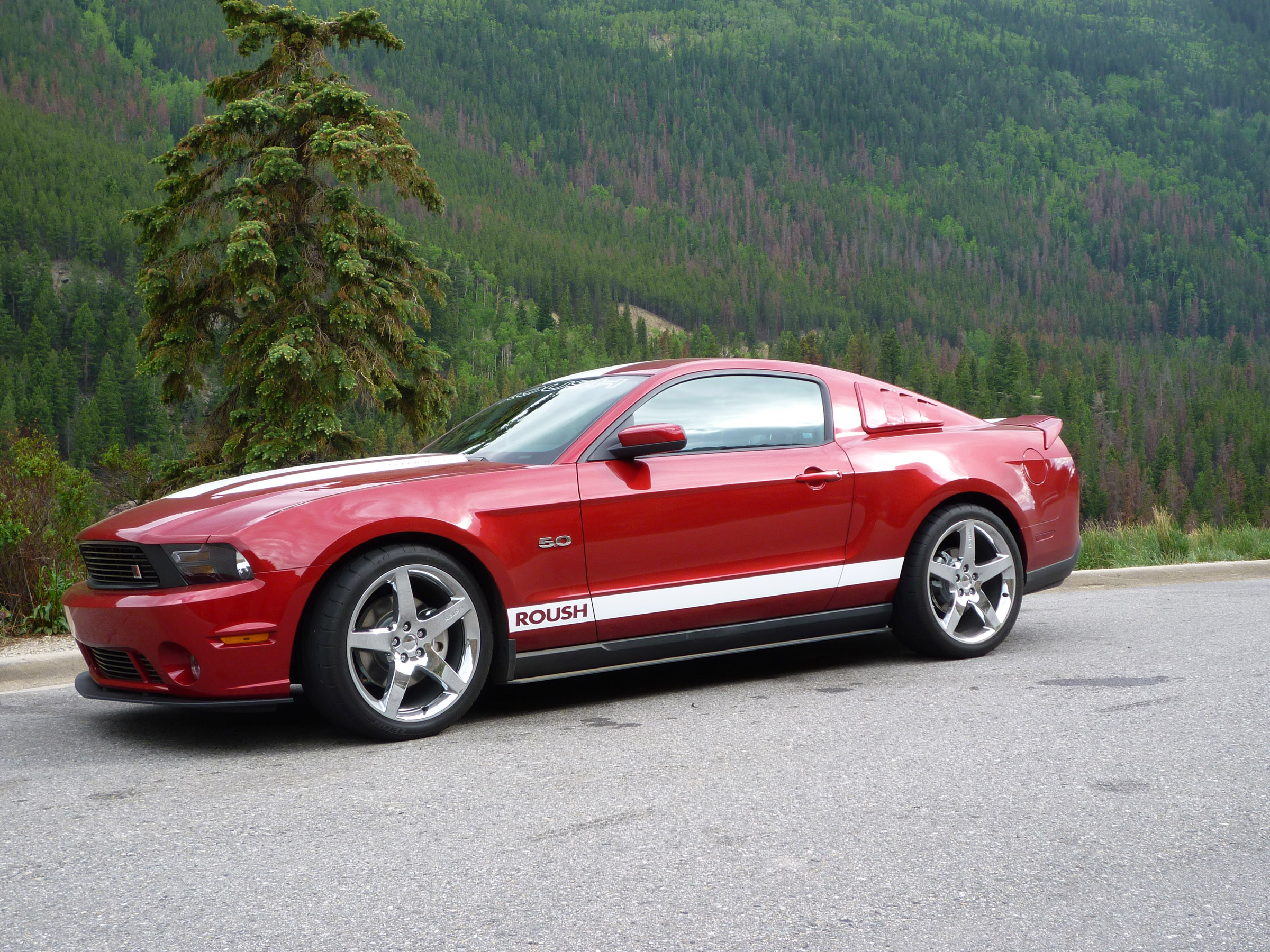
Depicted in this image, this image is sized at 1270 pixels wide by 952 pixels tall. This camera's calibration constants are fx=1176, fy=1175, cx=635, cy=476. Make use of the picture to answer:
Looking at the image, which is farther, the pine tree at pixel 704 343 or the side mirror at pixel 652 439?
the pine tree at pixel 704 343

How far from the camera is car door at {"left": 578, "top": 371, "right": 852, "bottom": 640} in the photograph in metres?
4.94

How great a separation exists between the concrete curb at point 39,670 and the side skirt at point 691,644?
2.57 metres

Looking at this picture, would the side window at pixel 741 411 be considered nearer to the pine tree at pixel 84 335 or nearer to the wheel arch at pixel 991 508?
the wheel arch at pixel 991 508

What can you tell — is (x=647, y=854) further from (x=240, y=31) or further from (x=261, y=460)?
(x=240, y=31)

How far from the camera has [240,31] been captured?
20484 mm

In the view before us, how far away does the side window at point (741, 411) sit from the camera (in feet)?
17.5

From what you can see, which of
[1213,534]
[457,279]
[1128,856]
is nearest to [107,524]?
[1128,856]

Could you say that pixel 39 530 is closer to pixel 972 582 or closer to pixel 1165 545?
pixel 972 582

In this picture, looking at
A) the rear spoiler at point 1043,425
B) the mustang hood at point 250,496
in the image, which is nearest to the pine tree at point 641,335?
the rear spoiler at point 1043,425

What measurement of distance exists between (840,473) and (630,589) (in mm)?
1249

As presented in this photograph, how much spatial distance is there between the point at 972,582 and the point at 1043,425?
1.21m

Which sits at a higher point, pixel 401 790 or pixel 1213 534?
pixel 401 790

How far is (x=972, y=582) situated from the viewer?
589 cm

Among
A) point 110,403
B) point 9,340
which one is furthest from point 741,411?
point 9,340
